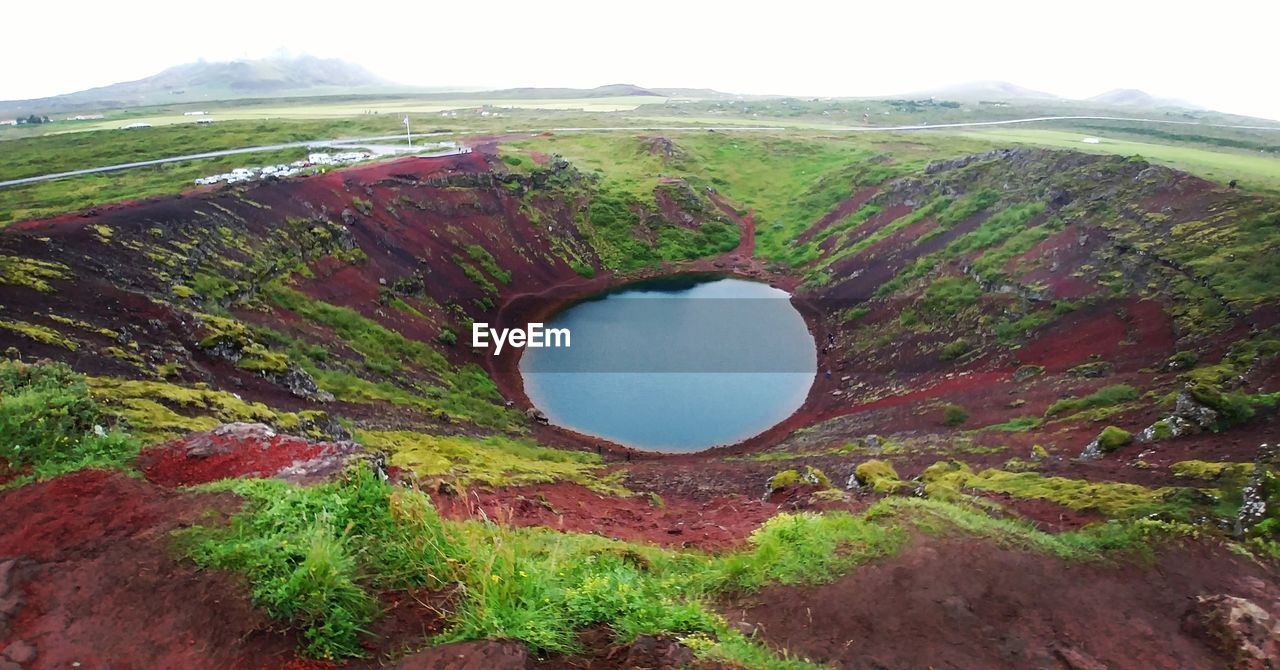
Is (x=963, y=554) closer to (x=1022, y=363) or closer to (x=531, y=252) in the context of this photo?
(x=1022, y=363)

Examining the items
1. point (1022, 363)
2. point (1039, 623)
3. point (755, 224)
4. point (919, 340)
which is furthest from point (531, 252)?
point (1039, 623)

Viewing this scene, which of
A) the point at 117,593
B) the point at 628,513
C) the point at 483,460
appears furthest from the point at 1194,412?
the point at 117,593

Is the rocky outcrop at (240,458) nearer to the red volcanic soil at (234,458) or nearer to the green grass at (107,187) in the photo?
the red volcanic soil at (234,458)

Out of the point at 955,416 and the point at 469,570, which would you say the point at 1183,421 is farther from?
the point at 469,570

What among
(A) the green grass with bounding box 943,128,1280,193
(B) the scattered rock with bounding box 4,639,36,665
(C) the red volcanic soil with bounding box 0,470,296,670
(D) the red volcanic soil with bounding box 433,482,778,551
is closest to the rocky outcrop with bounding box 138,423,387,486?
(C) the red volcanic soil with bounding box 0,470,296,670

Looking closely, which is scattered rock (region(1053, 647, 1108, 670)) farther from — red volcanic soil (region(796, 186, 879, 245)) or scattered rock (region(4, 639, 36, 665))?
red volcanic soil (region(796, 186, 879, 245))

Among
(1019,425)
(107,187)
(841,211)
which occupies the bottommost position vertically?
(1019,425)
